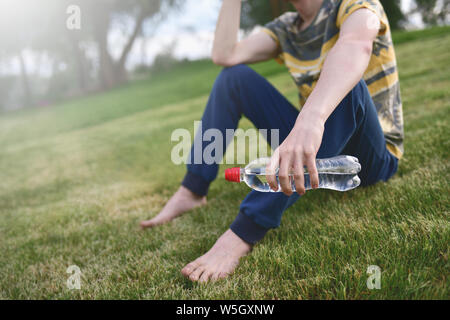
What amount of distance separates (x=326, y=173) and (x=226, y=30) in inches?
39.0

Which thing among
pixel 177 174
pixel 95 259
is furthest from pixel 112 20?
pixel 95 259

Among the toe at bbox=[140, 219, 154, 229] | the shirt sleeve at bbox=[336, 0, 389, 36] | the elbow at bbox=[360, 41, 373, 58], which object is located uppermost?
the shirt sleeve at bbox=[336, 0, 389, 36]

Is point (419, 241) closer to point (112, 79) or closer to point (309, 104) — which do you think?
point (309, 104)

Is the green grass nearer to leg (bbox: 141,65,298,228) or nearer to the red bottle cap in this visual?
leg (bbox: 141,65,298,228)

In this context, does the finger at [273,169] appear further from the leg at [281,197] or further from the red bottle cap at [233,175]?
the leg at [281,197]

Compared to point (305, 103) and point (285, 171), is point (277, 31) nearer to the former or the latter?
point (305, 103)

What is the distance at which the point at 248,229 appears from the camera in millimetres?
1337

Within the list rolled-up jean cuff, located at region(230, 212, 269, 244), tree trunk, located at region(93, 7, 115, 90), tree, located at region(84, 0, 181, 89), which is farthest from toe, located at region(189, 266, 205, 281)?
tree trunk, located at region(93, 7, 115, 90)

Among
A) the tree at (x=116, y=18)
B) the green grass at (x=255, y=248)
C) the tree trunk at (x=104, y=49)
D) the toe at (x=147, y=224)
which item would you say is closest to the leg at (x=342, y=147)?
the green grass at (x=255, y=248)

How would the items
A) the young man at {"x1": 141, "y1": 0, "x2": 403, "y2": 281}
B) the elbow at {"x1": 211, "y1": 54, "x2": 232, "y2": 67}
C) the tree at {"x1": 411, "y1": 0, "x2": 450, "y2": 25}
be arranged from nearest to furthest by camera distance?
the young man at {"x1": 141, "y1": 0, "x2": 403, "y2": 281}, the elbow at {"x1": 211, "y1": 54, "x2": 232, "y2": 67}, the tree at {"x1": 411, "y1": 0, "x2": 450, "y2": 25}

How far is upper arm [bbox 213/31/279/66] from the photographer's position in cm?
183

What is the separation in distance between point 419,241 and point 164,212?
4.28ft

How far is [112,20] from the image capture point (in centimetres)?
2111

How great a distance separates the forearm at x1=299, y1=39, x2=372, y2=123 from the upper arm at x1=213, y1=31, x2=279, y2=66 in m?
0.76
